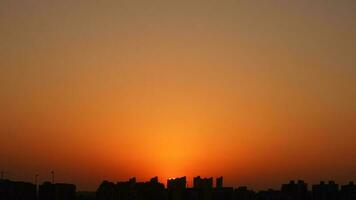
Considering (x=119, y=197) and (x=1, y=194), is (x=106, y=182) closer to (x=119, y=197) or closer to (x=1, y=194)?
(x=119, y=197)

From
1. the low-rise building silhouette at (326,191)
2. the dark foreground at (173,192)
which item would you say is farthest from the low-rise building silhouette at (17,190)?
the low-rise building silhouette at (326,191)

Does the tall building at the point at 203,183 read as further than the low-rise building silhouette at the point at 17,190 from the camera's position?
Yes

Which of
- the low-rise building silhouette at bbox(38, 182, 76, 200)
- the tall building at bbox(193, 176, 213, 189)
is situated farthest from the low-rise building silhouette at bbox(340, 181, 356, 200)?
the low-rise building silhouette at bbox(38, 182, 76, 200)

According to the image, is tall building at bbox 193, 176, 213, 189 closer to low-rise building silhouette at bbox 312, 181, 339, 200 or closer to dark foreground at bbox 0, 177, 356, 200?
dark foreground at bbox 0, 177, 356, 200

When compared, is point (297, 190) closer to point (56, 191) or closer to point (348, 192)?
point (348, 192)

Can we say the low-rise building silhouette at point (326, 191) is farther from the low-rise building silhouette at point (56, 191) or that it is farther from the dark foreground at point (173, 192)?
the low-rise building silhouette at point (56, 191)

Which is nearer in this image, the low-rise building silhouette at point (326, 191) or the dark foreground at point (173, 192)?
the dark foreground at point (173, 192)

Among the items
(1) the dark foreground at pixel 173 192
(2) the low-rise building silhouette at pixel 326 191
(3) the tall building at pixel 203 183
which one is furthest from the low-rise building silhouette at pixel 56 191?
(2) the low-rise building silhouette at pixel 326 191

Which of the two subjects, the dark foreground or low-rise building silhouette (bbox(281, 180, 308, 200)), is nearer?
the dark foreground

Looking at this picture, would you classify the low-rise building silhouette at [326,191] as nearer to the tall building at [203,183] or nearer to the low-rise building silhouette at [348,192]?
the low-rise building silhouette at [348,192]

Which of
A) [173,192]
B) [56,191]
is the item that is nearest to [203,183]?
[173,192]

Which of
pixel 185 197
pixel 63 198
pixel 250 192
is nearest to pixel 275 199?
pixel 250 192

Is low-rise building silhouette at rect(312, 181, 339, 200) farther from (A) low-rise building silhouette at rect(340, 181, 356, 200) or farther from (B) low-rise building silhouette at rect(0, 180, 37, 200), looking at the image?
(B) low-rise building silhouette at rect(0, 180, 37, 200)

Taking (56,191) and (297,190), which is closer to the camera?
(56,191)
